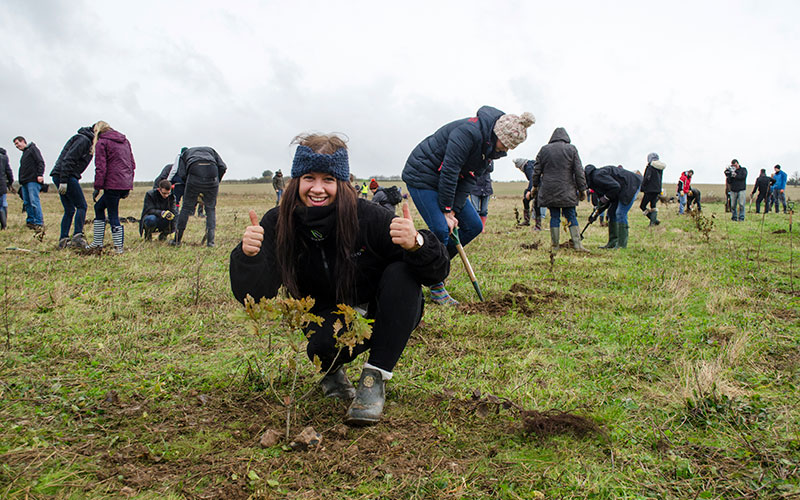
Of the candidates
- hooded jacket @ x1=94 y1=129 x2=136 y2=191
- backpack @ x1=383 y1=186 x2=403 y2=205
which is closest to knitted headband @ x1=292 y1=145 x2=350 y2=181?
backpack @ x1=383 y1=186 x2=403 y2=205

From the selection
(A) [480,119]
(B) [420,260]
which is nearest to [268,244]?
(B) [420,260]

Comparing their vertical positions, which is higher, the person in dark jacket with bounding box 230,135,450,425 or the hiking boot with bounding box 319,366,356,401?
the person in dark jacket with bounding box 230,135,450,425

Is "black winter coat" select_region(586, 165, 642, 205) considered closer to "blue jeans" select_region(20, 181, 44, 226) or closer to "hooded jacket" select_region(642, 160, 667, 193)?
"hooded jacket" select_region(642, 160, 667, 193)

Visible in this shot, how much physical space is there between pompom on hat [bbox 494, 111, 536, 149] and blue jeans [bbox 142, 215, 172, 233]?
275 inches

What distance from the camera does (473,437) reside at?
2.28 meters

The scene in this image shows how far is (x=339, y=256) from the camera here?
8.54ft

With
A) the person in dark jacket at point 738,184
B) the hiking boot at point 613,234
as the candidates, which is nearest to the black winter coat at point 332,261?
the hiking boot at point 613,234

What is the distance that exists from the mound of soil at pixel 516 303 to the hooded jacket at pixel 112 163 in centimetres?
533

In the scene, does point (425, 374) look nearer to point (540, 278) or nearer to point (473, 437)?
point (473, 437)

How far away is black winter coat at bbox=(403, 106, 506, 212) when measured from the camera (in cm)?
472

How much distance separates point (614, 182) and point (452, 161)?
519 cm

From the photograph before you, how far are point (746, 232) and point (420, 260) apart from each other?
1192 centimetres

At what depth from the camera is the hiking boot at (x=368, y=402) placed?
7.66 ft

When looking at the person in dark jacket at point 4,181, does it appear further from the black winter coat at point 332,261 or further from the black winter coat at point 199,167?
the black winter coat at point 332,261
